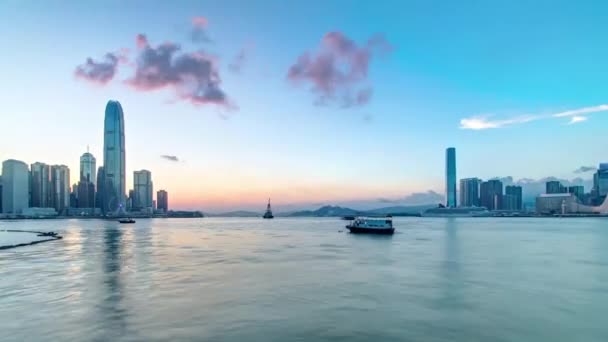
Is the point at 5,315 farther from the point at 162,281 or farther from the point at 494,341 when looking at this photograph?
the point at 494,341

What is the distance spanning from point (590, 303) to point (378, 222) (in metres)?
87.7

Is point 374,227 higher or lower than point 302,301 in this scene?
lower

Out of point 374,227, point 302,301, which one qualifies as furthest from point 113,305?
point 374,227

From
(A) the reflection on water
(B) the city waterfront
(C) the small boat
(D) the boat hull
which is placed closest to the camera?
(B) the city waterfront

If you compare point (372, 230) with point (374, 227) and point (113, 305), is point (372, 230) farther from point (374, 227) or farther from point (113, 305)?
point (113, 305)

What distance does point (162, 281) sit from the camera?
36.2 meters

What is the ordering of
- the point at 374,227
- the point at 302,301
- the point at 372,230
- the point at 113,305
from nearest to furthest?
1. the point at 113,305
2. the point at 302,301
3. the point at 372,230
4. the point at 374,227

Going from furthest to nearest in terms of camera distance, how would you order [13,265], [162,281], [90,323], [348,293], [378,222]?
[378,222] < [13,265] < [162,281] < [348,293] < [90,323]

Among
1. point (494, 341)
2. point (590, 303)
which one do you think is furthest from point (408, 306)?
point (590, 303)

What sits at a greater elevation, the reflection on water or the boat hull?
the reflection on water

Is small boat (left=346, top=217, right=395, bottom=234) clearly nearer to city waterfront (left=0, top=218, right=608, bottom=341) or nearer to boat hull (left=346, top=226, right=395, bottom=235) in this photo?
boat hull (left=346, top=226, right=395, bottom=235)

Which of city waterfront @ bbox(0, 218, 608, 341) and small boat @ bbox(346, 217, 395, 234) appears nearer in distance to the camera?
city waterfront @ bbox(0, 218, 608, 341)

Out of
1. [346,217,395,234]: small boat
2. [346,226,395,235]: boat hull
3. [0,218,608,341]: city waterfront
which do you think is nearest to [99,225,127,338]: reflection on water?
[0,218,608,341]: city waterfront

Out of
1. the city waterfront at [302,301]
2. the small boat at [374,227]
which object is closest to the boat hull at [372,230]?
the small boat at [374,227]
